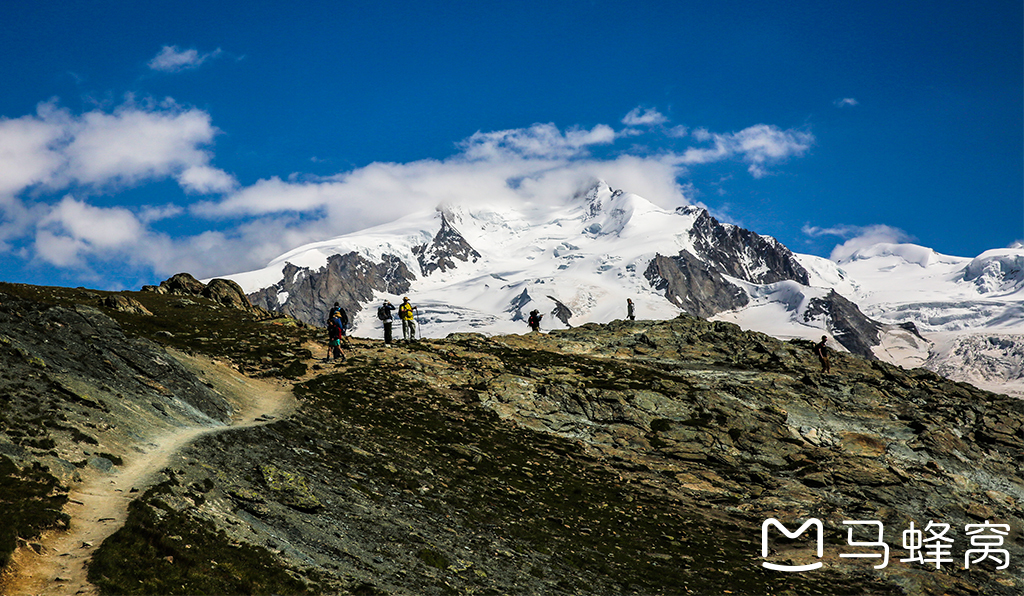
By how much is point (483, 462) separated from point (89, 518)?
20.4m

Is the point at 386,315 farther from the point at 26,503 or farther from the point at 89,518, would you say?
the point at 26,503

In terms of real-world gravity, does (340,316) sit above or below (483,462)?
above

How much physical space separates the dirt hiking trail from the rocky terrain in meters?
0.27

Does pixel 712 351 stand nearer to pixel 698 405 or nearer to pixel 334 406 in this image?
pixel 698 405

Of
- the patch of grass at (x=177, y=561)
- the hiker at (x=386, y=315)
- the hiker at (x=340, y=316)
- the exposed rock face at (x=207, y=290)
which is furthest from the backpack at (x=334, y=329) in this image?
the exposed rock face at (x=207, y=290)

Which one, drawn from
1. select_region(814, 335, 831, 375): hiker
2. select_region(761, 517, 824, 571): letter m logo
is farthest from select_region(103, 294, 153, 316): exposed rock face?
select_region(814, 335, 831, 375): hiker

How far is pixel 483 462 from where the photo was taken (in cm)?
A: 3575

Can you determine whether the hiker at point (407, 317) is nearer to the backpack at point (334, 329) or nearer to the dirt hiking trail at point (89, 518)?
the backpack at point (334, 329)

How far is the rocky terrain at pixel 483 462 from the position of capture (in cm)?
2034

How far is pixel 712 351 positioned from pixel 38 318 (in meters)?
59.1

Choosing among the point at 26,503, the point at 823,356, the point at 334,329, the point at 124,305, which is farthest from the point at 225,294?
the point at 26,503

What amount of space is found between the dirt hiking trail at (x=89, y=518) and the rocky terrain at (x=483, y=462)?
270 mm

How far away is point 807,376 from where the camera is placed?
196 ft

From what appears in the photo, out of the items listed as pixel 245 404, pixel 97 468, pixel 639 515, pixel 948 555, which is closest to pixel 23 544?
pixel 97 468
